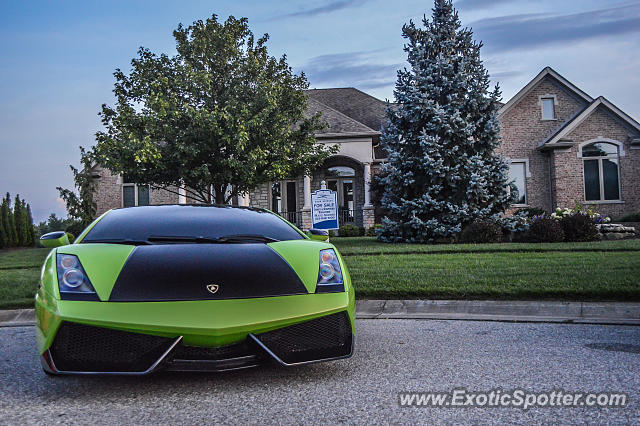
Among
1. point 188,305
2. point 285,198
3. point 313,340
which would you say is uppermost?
point 285,198

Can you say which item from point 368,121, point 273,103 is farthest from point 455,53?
point 368,121

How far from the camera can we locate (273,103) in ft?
68.6

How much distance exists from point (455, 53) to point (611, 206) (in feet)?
38.7

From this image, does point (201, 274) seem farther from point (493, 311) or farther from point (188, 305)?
point (493, 311)

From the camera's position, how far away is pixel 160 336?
11.6ft

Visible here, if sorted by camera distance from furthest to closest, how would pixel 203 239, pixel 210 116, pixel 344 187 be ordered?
pixel 344 187 < pixel 210 116 < pixel 203 239

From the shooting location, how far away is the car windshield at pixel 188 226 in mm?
4445

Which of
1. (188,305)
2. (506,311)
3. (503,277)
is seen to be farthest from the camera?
(503,277)

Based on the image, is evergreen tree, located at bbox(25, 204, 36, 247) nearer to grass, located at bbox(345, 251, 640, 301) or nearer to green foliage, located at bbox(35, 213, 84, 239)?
green foliage, located at bbox(35, 213, 84, 239)

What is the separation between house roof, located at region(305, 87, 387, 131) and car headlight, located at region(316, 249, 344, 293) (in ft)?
87.3

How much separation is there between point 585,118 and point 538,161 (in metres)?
2.67

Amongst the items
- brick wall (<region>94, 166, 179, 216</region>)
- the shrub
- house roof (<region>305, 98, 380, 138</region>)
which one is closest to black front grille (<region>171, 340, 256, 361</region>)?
the shrub

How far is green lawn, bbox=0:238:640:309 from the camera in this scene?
7.98 m

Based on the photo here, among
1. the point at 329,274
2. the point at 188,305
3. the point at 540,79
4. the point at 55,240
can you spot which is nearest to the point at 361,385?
the point at 329,274
